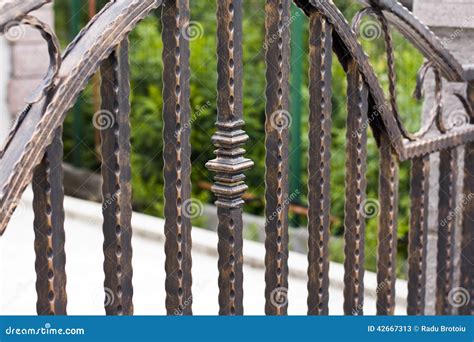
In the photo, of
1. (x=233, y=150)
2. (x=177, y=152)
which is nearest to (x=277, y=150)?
(x=233, y=150)

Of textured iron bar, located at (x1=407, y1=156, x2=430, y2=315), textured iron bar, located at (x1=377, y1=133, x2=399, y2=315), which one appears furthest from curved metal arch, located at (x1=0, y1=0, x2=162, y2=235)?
textured iron bar, located at (x1=407, y1=156, x2=430, y2=315)

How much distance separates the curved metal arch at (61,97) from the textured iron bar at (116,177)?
49 mm

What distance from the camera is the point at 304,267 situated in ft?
15.7

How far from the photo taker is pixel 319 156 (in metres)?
2.38

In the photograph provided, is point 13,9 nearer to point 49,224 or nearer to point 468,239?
point 49,224

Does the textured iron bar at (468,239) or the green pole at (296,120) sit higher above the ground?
the green pole at (296,120)

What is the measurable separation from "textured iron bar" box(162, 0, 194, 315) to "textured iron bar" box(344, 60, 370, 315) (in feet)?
2.20

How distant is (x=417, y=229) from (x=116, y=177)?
1300mm

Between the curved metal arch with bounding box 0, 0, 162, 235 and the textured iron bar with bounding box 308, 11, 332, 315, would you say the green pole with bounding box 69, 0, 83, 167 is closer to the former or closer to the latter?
the textured iron bar with bounding box 308, 11, 332, 315

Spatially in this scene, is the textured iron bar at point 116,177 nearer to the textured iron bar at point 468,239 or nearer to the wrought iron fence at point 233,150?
the wrought iron fence at point 233,150

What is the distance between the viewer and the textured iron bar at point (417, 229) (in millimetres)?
2846

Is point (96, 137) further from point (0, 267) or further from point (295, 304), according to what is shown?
point (295, 304)

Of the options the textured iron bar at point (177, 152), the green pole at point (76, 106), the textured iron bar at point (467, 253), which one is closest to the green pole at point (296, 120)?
the green pole at point (76, 106)

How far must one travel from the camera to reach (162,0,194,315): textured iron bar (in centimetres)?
195
